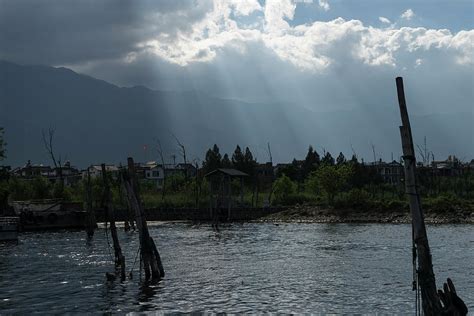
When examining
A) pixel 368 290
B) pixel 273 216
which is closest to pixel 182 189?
pixel 273 216

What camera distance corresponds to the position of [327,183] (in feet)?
269

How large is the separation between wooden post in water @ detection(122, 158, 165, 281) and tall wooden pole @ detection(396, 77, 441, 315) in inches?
506

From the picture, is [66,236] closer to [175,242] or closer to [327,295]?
[175,242]

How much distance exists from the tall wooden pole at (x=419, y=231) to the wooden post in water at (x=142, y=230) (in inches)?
506

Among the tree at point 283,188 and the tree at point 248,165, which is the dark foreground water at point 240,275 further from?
the tree at point 248,165

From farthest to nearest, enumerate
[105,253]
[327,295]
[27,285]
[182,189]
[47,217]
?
[182,189], [47,217], [105,253], [27,285], [327,295]

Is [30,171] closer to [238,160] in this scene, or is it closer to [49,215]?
[238,160]

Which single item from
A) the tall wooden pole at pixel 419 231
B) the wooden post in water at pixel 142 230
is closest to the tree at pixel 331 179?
the wooden post in water at pixel 142 230

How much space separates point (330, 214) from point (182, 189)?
115 ft

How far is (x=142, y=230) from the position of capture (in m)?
25.4

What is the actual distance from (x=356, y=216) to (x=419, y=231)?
194ft

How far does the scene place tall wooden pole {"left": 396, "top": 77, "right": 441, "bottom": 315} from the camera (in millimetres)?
15016

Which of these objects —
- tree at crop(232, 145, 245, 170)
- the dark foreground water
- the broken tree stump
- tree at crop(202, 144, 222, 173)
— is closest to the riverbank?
the dark foreground water

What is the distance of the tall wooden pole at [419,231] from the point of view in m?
15.0
